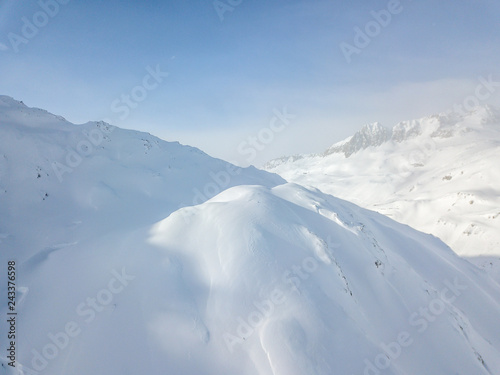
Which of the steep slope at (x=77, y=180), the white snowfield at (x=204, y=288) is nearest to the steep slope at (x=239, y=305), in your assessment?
the white snowfield at (x=204, y=288)

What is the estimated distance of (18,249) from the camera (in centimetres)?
1133

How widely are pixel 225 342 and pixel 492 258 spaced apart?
2628 inches

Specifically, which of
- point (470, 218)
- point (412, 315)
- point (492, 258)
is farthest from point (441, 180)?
point (412, 315)

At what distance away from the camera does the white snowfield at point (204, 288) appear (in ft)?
25.0

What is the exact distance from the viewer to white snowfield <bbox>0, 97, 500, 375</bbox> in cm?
763

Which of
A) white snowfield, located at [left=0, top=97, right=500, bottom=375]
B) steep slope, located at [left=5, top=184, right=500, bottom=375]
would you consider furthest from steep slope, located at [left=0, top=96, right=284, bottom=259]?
steep slope, located at [left=5, top=184, right=500, bottom=375]

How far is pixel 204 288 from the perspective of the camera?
9453 millimetres

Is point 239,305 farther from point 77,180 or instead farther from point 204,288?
point 77,180

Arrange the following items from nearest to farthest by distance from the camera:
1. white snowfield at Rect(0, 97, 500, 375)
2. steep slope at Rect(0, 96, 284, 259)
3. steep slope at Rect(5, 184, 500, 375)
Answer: steep slope at Rect(5, 184, 500, 375) < white snowfield at Rect(0, 97, 500, 375) < steep slope at Rect(0, 96, 284, 259)

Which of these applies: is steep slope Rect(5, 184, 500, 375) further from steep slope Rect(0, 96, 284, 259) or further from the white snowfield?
steep slope Rect(0, 96, 284, 259)

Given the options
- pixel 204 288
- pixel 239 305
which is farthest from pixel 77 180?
pixel 239 305

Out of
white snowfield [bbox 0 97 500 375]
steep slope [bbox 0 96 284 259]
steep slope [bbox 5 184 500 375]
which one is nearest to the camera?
steep slope [bbox 5 184 500 375]

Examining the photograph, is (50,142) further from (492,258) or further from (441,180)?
(441,180)

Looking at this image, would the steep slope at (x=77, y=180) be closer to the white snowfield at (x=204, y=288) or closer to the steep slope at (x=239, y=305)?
the white snowfield at (x=204, y=288)
